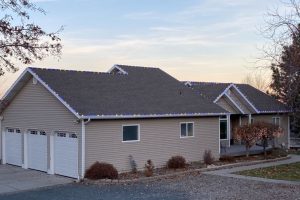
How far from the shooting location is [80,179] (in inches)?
795

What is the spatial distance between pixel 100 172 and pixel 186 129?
6.83m

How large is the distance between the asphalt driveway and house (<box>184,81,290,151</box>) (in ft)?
39.0

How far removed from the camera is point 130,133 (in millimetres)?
22406

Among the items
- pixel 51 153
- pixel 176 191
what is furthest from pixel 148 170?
pixel 51 153

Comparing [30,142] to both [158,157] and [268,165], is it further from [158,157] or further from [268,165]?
[268,165]

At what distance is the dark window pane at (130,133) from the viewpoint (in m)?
22.1

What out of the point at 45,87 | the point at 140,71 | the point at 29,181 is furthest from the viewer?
the point at 140,71

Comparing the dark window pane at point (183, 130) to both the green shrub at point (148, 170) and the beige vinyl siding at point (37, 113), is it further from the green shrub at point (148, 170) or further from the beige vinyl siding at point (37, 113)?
the beige vinyl siding at point (37, 113)

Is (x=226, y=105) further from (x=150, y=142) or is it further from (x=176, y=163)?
(x=150, y=142)

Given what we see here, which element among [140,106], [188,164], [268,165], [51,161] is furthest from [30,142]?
[268,165]

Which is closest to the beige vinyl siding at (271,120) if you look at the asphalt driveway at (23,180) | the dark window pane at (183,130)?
the dark window pane at (183,130)

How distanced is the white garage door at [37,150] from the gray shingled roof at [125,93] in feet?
9.07

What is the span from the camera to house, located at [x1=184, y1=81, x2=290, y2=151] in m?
32.1

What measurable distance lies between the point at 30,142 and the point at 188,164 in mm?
8050
